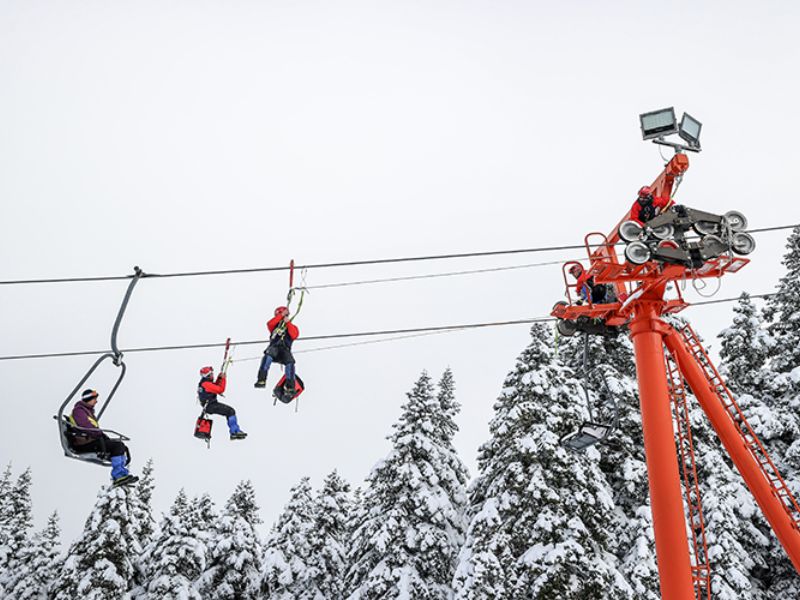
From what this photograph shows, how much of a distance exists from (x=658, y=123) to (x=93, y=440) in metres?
12.0

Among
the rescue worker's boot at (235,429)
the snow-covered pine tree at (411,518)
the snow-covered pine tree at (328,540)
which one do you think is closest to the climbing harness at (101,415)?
the rescue worker's boot at (235,429)

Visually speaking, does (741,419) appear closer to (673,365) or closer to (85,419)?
(673,365)

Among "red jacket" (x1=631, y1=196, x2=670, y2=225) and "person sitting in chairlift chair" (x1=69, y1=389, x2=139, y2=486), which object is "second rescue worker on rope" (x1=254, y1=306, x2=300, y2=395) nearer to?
"person sitting in chairlift chair" (x1=69, y1=389, x2=139, y2=486)

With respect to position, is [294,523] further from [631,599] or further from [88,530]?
[631,599]

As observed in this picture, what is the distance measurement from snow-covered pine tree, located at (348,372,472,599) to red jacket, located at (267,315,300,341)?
41.2 ft

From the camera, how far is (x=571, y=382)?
21.2 m

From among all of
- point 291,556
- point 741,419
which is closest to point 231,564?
point 291,556

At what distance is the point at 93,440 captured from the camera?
11.5 metres

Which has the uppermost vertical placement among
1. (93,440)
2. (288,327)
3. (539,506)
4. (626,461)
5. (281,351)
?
(626,461)

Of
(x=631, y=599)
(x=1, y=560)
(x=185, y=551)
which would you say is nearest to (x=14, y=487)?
(x=1, y=560)

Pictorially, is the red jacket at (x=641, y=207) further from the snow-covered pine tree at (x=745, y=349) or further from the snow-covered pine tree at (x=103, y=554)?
the snow-covered pine tree at (x=103, y=554)

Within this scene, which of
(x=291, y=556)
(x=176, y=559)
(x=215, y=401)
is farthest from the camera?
(x=176, y=559)

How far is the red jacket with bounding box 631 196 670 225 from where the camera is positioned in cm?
1116

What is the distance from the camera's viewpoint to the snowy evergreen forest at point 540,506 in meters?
18.2
